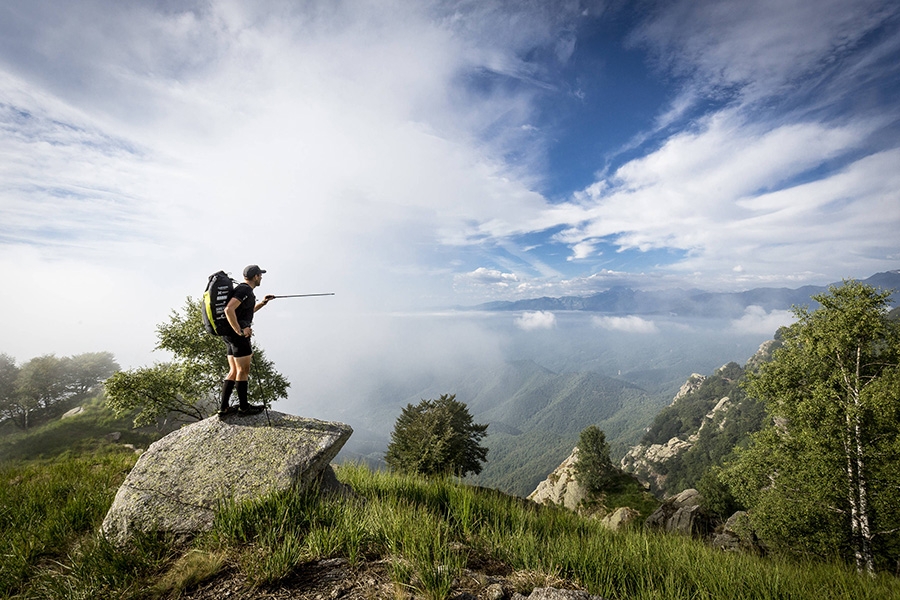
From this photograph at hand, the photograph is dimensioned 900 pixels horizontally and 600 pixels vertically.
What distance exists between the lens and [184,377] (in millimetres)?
19266

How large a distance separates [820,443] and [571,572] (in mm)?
17137

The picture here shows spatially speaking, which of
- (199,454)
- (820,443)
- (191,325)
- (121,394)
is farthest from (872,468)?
(121,394)

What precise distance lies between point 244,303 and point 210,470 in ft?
11.7

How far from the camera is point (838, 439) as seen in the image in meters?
13.7

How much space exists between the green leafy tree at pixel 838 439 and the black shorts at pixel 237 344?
69.4 ft

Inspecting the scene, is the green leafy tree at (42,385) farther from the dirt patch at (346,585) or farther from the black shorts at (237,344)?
the dirt patch at (346,585)

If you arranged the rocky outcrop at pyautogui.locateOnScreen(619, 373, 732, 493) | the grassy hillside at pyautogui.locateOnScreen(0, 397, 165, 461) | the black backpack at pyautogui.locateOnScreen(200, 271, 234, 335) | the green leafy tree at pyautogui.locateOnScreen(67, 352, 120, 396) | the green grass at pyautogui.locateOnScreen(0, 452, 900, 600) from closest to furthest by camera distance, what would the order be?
1. the green grass at pyautogui.locateOnScreen(0, 452, 900, 600)
2. the black backpack at pyautogui.locateOnScreen(200, 271, 234, 335)
3. the grassy hillside at pyautogui.locateOnScreen(0, 397, 165, 461)
4. the green leafy tree at pyautogui.locateOnScreen(67, 352, 120, 396)
5. the rocky outcrop at pyautogui.locateOnScreen(619, 373, 732, 493)

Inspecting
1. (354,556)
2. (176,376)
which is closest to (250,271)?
(354,556)

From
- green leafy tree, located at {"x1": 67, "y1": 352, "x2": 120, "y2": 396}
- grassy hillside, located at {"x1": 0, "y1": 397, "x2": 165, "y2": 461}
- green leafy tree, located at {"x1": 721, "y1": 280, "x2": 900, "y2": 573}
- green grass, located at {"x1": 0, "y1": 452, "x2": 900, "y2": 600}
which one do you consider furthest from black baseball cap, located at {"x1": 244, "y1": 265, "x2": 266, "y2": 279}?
green leafy tree, located at {"x1": 67, "y1": 352, "x2": 120, "y2": 396}

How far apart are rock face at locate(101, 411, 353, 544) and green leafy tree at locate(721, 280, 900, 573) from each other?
1945 cm

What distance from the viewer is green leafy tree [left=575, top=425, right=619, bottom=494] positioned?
180 feet

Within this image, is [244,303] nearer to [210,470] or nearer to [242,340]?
[242,340]

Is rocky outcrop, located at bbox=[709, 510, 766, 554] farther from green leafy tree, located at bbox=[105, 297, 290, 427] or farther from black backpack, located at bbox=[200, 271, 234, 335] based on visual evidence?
green leafy tree, located at bbox=[105, 297, 290, 427]

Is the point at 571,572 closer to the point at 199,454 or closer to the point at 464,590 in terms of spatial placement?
the point at 464,590
